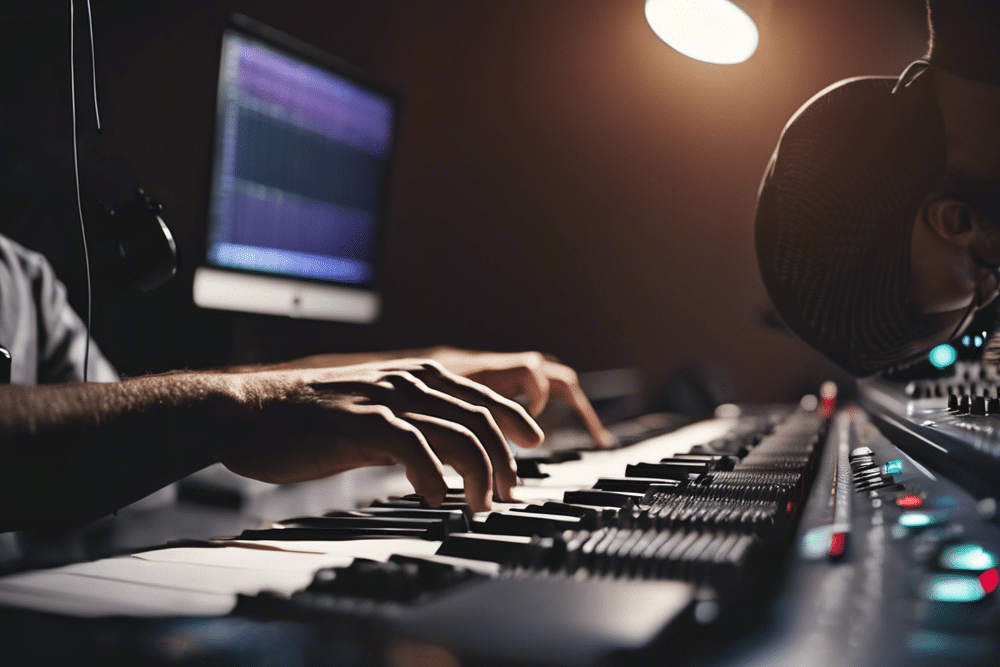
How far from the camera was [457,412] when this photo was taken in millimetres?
568

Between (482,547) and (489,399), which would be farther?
(489,399)

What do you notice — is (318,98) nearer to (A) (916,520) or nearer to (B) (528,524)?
(B) (528,524)

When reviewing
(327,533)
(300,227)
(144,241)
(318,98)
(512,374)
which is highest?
(318,98)

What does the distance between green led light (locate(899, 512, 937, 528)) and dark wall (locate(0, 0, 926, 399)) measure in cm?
74

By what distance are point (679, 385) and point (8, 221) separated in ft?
5.12

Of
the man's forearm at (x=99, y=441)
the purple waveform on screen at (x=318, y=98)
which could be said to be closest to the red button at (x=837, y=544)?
the man's forearm at (x=99, y=441)

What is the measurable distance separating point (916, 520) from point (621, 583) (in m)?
0.18

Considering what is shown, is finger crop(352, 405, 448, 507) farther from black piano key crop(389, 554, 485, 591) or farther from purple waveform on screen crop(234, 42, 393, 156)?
purple waveform on screen crop(234, 42, 393, 156)

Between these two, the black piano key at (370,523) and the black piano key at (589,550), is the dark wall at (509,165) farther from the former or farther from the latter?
A: the black piano key at (589,550)

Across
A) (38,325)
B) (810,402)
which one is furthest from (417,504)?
(810,402)

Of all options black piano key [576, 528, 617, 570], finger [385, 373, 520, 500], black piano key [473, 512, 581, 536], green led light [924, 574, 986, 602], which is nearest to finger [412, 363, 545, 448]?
finger [385, 373, 520, 500]

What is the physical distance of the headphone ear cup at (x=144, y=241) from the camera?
781 millimetres

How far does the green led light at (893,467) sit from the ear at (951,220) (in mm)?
325

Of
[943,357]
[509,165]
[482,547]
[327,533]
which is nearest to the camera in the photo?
[482,547]
